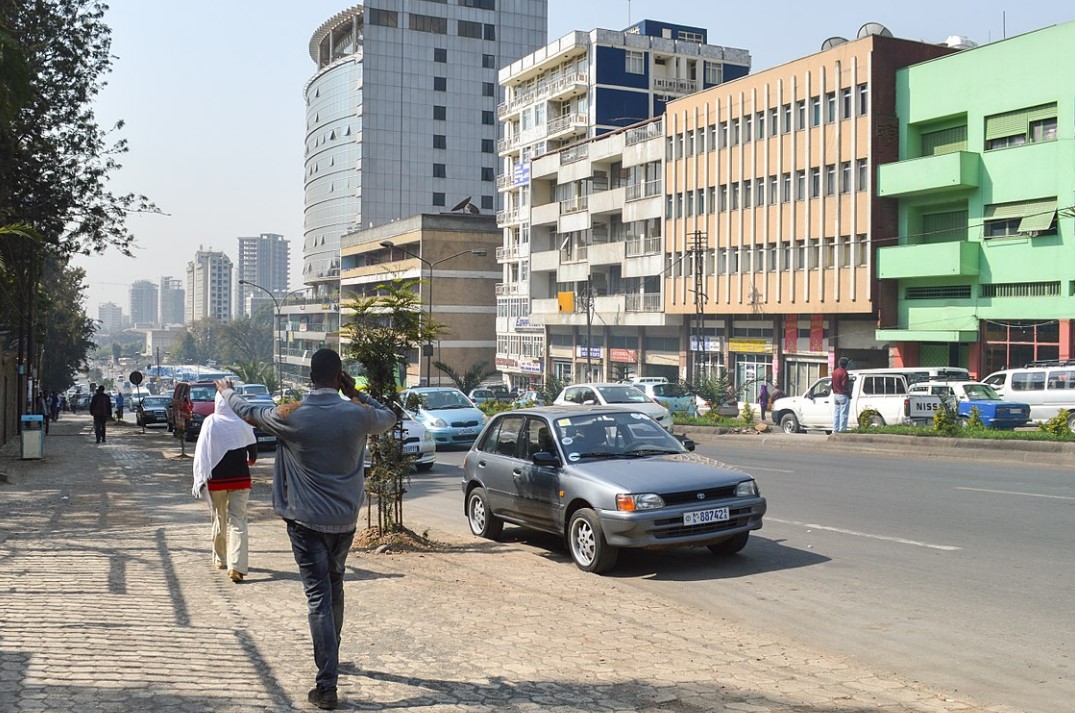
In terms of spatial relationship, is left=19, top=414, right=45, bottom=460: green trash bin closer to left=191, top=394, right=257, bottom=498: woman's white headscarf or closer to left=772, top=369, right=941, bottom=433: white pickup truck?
left=191, top=394, right=257, bottom=498: woman's white headscarf

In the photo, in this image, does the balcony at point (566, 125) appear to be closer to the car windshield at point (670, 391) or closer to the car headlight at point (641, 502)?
the car windshield at point (670, 391)

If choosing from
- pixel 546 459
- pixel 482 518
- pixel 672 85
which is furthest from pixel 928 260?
pixel 672 85

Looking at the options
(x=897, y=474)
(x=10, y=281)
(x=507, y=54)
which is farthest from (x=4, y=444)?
(x=507, y=54)

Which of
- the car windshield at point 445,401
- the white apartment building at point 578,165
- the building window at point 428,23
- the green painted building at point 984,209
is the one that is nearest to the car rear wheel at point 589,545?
the car windshield at point 445,401

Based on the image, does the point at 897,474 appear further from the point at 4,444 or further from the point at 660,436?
the point at 4,444

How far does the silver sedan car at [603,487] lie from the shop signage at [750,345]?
41.4 meters

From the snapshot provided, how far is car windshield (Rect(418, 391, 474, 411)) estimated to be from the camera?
27.7 metres

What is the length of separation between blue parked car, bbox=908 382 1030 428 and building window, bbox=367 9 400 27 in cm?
9608

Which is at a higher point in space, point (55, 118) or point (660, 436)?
point (55, 118)

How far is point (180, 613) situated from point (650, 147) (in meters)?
56.2

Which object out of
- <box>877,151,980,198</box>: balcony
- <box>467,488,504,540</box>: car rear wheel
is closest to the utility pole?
<box>877,151,980,198</box>: balcony

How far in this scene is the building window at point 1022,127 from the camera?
129 feet

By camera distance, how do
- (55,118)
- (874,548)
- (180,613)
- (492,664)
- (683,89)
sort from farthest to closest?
(683,89) < (55,118) < (874,548) < (180,613) < (492,664)

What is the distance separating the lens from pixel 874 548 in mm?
11078
